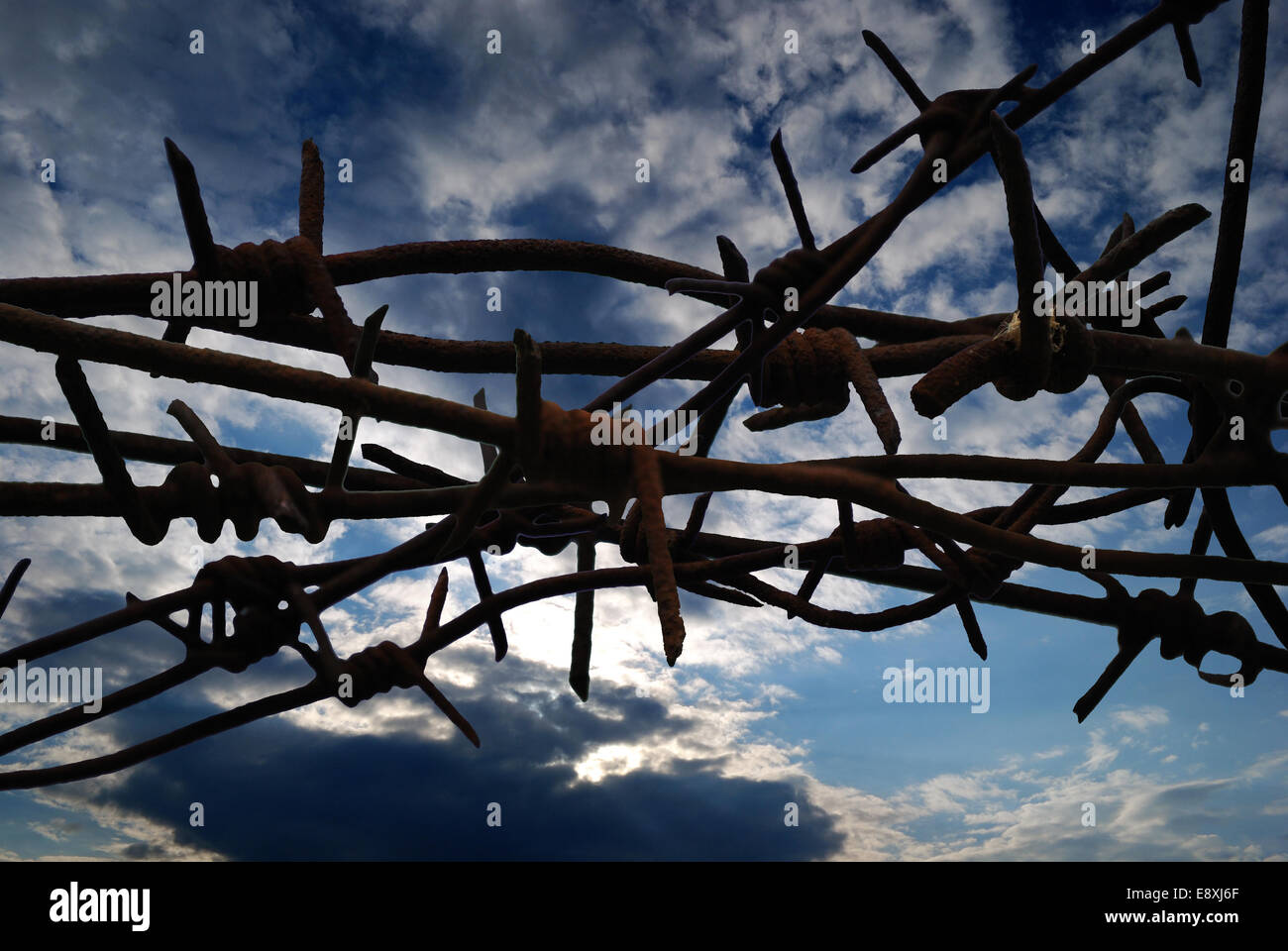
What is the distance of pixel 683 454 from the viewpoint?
2.36 ft

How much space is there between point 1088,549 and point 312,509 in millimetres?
759

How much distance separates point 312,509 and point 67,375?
213mm

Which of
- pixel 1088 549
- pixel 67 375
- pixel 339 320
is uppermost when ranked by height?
pixel 339 320

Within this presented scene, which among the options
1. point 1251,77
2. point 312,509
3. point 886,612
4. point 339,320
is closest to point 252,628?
point 312,509

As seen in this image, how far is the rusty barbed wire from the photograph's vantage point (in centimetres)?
63

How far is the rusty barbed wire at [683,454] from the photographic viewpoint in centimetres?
63

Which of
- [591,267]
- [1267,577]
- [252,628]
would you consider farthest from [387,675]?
[1267,577]

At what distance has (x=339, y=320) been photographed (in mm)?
799
